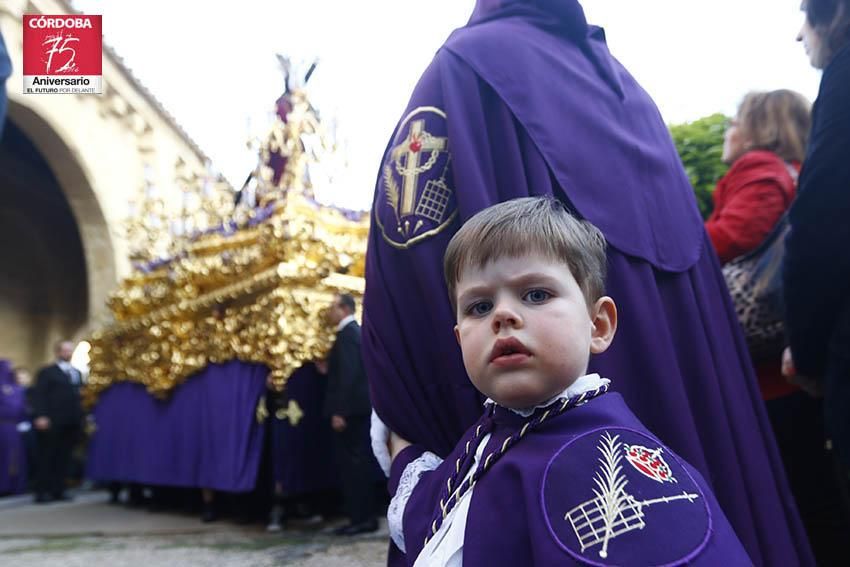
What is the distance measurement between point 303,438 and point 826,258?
12.3 feet

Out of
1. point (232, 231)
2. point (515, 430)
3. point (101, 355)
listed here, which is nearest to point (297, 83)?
point (232, 231)

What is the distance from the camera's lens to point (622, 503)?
88 cm

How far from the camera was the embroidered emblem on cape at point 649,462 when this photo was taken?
91 cm

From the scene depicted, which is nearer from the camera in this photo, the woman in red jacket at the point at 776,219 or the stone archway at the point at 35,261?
the woman in red jacket at the point at 776,219

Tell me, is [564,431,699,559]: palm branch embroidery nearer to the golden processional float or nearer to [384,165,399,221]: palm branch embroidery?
[384,165,399,221]: palm branch embroidery

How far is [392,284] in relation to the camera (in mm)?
1407

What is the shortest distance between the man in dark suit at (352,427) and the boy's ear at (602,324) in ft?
10.4

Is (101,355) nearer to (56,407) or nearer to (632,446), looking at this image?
(56,407)

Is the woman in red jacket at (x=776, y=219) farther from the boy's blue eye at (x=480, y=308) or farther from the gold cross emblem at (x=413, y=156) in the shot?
the boy's blue eye at (x=480, y=308)

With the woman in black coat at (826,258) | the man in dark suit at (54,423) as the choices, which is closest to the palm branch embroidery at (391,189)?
the woman in black coat at (826,258)

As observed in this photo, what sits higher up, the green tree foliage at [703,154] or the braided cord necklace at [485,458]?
the green tree foliage at [703,154]

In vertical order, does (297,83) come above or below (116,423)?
above

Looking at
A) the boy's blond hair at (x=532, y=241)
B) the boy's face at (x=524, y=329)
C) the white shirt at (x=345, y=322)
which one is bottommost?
the boy's face at (x=524, y=329)

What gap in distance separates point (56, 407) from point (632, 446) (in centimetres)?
767
